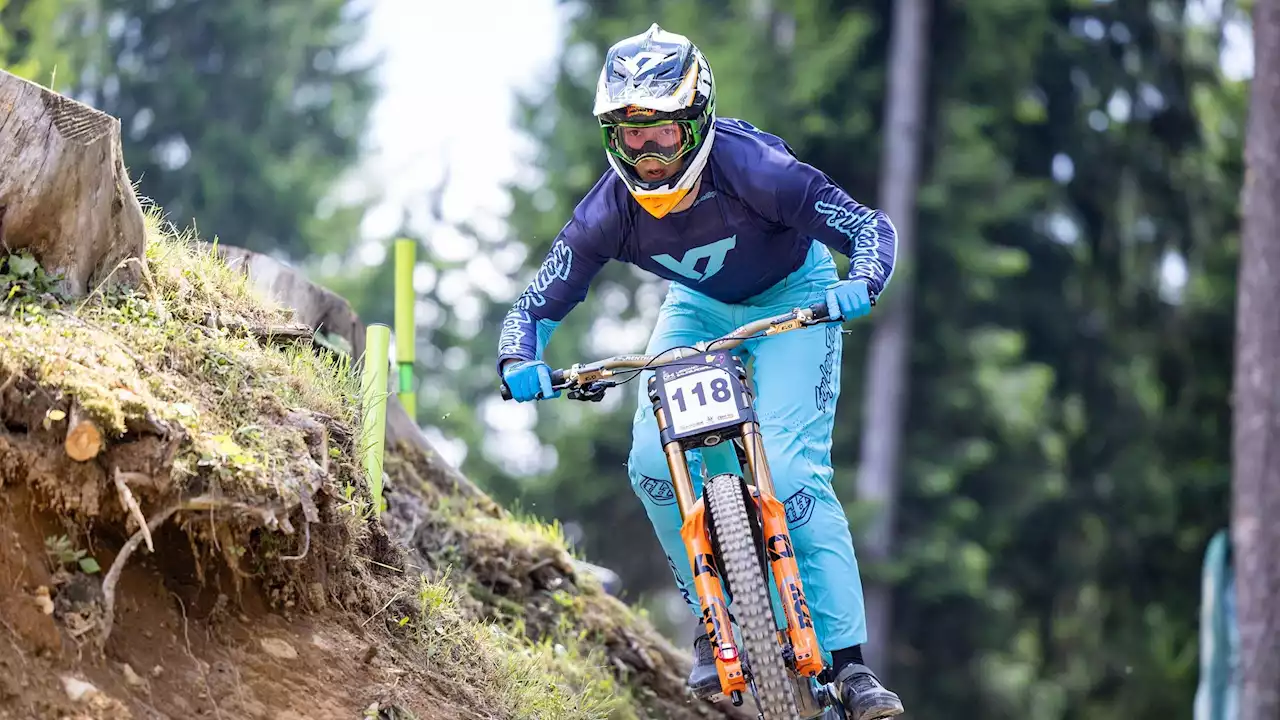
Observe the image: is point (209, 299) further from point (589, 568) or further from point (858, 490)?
point (858, 490)

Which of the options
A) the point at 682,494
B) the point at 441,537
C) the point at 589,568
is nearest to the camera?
the point at 682,494

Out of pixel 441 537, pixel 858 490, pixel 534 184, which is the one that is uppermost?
pixel 534 184

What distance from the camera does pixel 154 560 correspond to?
4.21m

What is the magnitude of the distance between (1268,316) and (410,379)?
10080mm

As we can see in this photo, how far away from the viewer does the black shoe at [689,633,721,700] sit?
4.91 m

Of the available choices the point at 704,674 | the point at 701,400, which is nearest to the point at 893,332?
the point at 704,674

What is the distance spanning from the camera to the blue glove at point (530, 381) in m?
4.87

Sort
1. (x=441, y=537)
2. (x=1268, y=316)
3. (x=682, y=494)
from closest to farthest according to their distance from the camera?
(x=682, y=494) < (x=441, y=537) < (x=1268, y=316)

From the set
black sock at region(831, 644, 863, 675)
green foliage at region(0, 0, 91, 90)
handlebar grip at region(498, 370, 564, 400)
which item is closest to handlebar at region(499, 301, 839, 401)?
handlebar grip at region(498, 370, 564, 400)

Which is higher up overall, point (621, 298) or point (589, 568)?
point (621, 298)

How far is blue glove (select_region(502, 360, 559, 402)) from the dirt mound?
624 mm

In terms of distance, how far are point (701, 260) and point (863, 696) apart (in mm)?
1654

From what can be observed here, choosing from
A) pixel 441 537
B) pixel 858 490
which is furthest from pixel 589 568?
pixel 858 490

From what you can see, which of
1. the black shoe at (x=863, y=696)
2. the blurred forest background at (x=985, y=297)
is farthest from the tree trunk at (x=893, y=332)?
the black shoe at (x=863, y=696)
